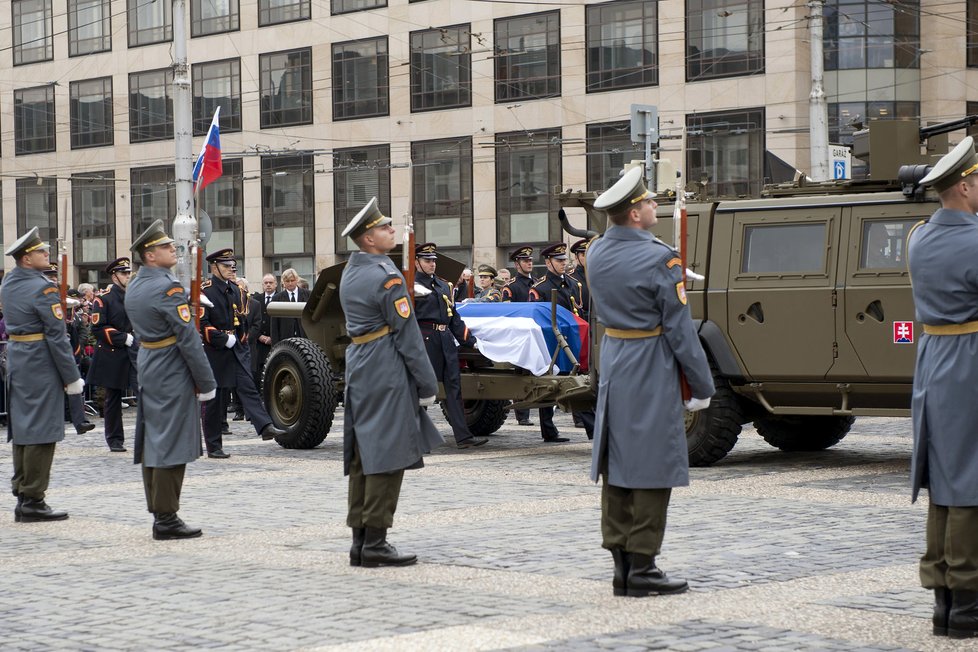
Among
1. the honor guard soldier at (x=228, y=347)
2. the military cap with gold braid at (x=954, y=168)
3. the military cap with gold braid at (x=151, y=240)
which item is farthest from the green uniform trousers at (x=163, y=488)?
the honor guard soldier at (x=228, y=347)

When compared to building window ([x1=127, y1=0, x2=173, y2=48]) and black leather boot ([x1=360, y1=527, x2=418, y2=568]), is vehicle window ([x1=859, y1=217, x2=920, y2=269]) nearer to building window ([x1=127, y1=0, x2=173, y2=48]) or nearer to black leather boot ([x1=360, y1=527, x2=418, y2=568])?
black leather boot ([x1=360, y1=527, x2=418, y2=568])

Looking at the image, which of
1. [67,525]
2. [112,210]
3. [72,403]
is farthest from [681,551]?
[112,210]

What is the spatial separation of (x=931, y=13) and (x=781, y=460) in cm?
2926

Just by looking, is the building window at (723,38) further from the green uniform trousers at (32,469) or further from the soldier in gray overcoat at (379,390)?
the soldier in gray overcoat at (379,390)

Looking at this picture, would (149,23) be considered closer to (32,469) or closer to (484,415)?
(484,415)

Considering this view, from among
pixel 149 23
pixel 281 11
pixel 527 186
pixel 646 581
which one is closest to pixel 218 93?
pixel 281 11

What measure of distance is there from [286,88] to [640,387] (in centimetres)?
4344

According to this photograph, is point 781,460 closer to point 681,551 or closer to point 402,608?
point 681,551

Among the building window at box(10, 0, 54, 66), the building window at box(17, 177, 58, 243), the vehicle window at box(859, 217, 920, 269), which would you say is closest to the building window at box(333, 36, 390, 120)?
the building window at box(17, 177, 58, 243)

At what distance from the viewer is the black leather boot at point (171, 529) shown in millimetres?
9680

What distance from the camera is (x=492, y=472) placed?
43.6ft

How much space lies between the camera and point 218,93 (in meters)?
51.4

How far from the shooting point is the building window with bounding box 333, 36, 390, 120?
47594 millimetres

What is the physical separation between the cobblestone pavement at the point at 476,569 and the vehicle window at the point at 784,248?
1670 millimetres
